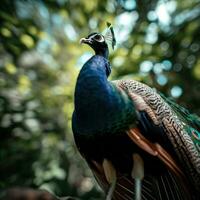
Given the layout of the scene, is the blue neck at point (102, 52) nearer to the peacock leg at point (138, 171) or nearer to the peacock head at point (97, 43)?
the peacock head at point (97, 43)

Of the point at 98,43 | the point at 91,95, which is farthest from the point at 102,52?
the point at 91,95

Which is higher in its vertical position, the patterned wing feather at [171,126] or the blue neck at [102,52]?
the blue neck at [102,52]

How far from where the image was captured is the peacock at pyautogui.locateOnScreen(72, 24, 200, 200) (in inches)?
110

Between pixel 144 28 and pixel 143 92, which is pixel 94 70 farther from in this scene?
pixel 144 28

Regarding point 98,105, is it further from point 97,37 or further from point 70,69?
point 70,69

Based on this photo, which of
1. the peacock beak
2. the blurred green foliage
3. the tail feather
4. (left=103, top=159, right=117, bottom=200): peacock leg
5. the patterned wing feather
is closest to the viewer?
the patterned wing feather

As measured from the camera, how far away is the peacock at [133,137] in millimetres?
2785

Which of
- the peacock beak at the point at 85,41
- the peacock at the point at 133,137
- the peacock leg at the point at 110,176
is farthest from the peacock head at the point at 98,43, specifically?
the peacock leg at the point at 110,176

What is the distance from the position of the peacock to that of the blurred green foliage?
151 centimetres

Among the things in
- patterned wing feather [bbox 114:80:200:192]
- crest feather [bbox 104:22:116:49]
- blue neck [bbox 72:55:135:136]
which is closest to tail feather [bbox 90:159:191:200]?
patterned wing feather [bbox 114:80:200:192]

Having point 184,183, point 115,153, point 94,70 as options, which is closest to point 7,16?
point 94,70

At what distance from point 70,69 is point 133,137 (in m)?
2.60

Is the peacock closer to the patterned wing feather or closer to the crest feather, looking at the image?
the patterned wing feather

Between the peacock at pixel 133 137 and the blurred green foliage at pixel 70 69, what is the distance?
1.51 m
